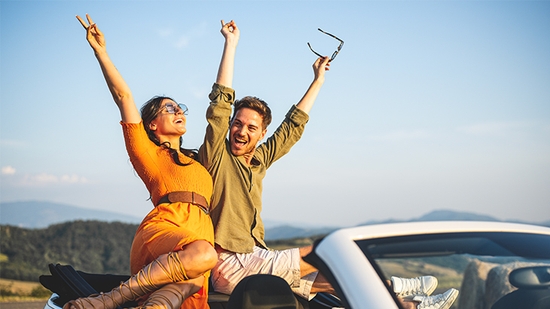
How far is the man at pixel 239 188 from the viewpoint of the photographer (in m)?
3.64

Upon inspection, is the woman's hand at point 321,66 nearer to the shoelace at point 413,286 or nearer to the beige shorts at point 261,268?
the beige shorts at point 261,268

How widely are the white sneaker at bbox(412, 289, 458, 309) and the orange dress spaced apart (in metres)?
1.23

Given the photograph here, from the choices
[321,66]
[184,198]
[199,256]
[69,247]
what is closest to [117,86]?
[184,198]

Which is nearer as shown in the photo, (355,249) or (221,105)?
(355,249)

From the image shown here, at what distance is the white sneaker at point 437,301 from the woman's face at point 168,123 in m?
2.03

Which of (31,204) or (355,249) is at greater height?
(355,249)

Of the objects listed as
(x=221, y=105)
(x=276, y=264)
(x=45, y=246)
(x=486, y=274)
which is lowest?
(x=45, y=246)

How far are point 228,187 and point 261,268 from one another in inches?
24.6

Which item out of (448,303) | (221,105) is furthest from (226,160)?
(448,303)

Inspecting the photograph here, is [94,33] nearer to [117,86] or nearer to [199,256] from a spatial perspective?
[117,86]

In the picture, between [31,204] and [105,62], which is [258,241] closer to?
[105,62]

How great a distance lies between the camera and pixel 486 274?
8.35 feet

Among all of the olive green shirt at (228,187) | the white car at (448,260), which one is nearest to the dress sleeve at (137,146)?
the olive green shirt at (228,187)

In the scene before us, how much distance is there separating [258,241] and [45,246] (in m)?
13.3
